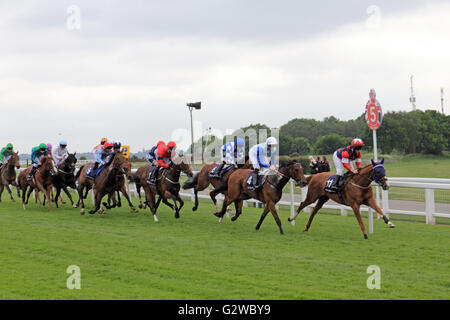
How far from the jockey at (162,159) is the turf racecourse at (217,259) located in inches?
49.6

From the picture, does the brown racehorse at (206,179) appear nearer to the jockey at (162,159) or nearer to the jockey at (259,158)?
the jockey at (162,159)

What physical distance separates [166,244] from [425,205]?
6737 millimetres

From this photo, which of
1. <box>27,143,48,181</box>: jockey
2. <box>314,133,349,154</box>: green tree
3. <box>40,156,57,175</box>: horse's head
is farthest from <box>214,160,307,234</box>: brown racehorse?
<box>314,133,349,154</box>: green tree

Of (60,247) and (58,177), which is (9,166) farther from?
(60,247)

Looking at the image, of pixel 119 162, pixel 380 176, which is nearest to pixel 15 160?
pixel 119 162

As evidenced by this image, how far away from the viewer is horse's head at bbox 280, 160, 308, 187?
400 inches

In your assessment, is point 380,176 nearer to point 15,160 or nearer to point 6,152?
point 15,160

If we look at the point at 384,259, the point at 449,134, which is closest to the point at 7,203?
the point at 384,259

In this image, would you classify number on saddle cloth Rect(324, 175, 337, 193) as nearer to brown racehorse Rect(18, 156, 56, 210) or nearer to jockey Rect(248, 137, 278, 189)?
jockey Rect(248, 137, 278, 189)

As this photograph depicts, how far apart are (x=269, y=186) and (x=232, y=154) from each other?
298cm

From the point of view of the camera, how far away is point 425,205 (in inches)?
495

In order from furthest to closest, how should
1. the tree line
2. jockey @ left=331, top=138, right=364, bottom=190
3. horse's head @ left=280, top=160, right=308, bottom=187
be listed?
the tree line, jockey @ left=331, top=138, right=364, bottom=190, horse's head @ left=280, top=160, right=308, bottom=187

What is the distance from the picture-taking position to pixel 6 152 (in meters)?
18.5

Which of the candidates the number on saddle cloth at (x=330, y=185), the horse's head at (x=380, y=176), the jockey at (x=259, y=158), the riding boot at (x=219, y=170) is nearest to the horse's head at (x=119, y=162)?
the riding boot at (x=219, y=170)
